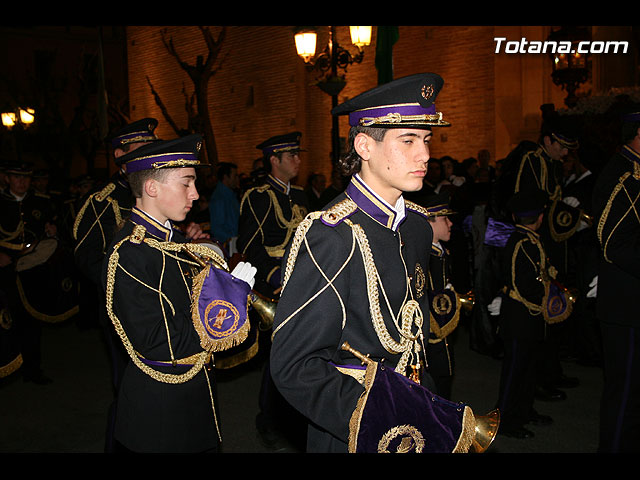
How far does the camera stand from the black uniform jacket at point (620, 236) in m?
3.96

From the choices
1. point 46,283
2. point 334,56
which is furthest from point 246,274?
point 334,56

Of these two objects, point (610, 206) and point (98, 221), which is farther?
point (98, 221)

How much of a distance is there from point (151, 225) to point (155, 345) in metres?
0.64

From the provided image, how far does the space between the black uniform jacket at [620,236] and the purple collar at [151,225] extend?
2.84 meters

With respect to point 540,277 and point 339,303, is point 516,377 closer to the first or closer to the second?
point 540,277

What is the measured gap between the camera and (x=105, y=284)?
10.5 feet

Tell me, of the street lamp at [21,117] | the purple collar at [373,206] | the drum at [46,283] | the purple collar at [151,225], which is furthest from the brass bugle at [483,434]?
the street lamp at [21,117]

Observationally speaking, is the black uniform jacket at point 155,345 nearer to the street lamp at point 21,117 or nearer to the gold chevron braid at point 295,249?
the gold chevron braid at point 295,249

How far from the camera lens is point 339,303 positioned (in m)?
2.18

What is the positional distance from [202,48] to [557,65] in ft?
46.2

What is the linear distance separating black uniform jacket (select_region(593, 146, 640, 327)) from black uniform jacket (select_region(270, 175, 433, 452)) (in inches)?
80.3

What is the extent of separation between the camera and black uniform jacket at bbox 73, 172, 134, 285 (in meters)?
4.96

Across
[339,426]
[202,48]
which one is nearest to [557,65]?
[339,426]

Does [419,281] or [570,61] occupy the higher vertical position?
[570,61]
